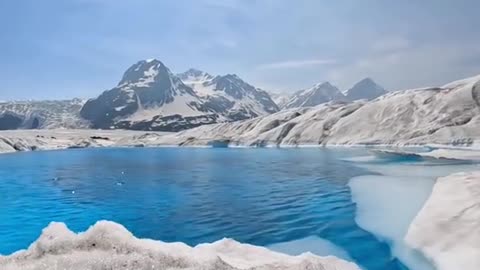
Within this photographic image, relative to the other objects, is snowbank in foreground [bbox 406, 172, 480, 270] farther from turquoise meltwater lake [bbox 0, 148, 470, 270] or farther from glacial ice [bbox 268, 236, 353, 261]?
glacial ice [bbox 268, 236, 353, 261]

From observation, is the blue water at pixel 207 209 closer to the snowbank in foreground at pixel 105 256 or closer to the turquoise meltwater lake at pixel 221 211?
the turquoise meltwater lake at pixel 221 211

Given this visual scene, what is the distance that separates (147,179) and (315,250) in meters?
28.8

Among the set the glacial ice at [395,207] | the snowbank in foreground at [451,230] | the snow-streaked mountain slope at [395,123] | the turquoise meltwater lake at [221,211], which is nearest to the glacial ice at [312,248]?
the turquoise meltwater lake at [221,211]

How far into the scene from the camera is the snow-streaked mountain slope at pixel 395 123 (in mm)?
72875

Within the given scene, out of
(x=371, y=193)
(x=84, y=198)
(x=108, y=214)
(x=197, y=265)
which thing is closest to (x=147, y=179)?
(x=84, y=198)

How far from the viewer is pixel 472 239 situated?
10.9 metres

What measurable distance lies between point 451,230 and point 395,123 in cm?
8055

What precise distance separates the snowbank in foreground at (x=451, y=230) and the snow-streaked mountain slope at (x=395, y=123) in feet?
179

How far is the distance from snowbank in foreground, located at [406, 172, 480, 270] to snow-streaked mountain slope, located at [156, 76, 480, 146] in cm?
5462

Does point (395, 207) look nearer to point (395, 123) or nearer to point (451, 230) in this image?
point (451, 230)

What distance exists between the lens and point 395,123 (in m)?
86.9

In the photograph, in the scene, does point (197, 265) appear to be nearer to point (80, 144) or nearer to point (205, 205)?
point (205, 205)

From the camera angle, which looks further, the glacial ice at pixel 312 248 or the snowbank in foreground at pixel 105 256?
the glacial ice at pixel 312 248

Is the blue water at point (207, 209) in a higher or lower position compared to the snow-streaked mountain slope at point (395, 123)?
lower
